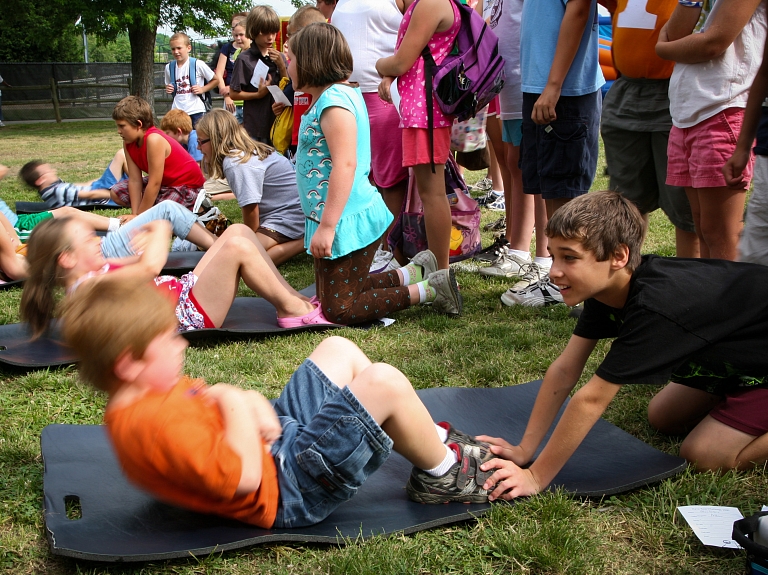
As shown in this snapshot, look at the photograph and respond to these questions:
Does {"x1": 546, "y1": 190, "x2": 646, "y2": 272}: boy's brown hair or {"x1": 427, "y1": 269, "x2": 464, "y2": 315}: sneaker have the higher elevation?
{"x1": 546, "y1": 190, "x2": 646, "y2": 272}: boy's brown hair

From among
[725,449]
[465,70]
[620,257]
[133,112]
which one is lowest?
[725,449]

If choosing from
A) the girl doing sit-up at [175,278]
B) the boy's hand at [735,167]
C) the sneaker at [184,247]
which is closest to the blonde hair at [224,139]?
the sneaker at [184,247]

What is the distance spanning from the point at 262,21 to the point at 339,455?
5.76 meters

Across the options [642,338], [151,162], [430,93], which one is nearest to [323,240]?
[430,93]

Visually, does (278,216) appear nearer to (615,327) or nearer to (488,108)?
(488,108)

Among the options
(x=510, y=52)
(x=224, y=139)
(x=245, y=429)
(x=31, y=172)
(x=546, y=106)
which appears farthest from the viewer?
(x=31, y=172)

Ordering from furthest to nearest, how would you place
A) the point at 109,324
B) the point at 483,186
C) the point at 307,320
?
the point at 483,186 → the point at 307,320 → the point at 109,324

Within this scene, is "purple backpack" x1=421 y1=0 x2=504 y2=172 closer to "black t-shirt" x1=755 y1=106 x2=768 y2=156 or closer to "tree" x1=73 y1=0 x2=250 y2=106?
"black t-shirt" x1=755 y1=106 x2=768 y2=156

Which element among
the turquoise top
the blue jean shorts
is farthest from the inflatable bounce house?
the blue jean shorts

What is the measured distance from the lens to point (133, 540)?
202 centimetres

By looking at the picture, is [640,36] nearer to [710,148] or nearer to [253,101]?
[710,148]

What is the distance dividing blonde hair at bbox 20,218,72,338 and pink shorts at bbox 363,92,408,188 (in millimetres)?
2451

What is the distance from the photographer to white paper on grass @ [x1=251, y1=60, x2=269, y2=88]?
22.8ft

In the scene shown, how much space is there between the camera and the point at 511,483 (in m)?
2.23
